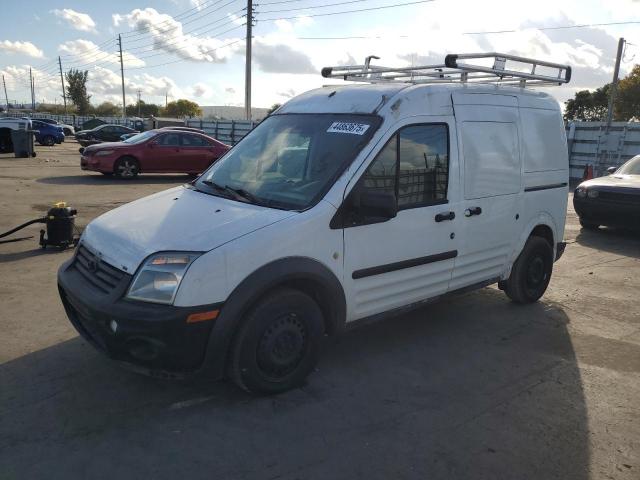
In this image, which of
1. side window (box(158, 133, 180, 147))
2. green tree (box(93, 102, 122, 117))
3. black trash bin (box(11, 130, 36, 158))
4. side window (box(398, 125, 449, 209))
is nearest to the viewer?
side window (box(398, 125, 449, 209))

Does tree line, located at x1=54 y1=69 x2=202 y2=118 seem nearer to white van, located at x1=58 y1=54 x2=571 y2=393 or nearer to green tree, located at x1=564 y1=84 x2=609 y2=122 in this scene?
green tree, located at x1=564 y1=84 x2=609 y2=122

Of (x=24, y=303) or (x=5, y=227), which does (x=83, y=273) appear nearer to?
(x=24, y=303)

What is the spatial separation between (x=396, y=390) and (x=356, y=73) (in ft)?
10.3

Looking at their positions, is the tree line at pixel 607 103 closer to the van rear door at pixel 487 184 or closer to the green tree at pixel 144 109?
the van rear door at pixel 487 184

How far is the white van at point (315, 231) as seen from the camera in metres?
3.11

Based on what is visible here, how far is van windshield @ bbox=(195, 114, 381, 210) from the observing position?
3.66 m

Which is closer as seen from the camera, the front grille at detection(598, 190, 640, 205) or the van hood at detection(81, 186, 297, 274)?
the van hood at detection(81, 186, 297, 274)

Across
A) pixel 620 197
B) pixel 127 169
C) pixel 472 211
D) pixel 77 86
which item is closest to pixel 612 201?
pixel 620 197

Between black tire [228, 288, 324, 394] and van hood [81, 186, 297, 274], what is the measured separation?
48 cm

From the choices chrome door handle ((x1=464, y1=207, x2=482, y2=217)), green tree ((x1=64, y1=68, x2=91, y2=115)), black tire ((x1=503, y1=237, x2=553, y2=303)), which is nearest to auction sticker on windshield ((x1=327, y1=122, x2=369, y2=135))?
chrome door handle ((x1=464, y1=207, x2=482, y2=217))

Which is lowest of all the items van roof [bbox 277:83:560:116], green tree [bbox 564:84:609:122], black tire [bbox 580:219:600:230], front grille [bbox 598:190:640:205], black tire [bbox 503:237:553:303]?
black tire [bbox 580:219:600:230]

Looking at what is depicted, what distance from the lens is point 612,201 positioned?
29.4ft

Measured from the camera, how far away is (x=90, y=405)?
3355 millimetres

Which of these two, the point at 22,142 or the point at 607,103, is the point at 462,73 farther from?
the point at 607,103
